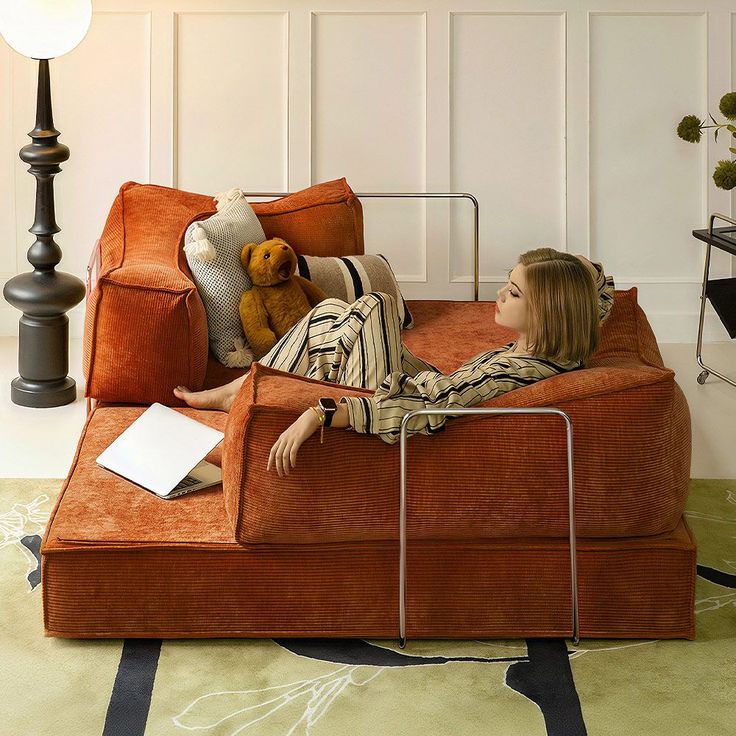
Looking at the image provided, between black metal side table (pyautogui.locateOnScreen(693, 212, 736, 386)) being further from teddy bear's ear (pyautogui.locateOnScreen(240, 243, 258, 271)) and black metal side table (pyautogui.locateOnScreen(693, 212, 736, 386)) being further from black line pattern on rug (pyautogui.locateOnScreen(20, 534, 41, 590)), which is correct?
black line pattern on rug (pyautogui.locateOnScreen(20, 534, 41, 590))

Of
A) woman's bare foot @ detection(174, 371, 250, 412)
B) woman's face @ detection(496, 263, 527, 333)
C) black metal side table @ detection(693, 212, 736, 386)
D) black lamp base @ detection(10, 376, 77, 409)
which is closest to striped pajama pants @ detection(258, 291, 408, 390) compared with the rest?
woman's bare foot @ detection(174, 371, 250, 412)

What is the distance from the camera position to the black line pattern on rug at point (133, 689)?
6.13 feet

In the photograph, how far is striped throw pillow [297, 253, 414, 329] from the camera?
340cm

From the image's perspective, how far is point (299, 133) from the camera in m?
4.68

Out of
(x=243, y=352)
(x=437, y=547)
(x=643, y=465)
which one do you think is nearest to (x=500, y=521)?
(x=437, y=547)

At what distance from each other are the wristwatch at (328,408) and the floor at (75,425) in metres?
1.43

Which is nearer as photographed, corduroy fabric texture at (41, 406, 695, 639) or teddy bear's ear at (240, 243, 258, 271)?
corduroy fabric texture at (41, 406, 695, 639)

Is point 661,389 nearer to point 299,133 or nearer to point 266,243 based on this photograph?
point 266,243

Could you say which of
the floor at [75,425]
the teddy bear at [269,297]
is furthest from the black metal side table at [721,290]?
the teddy bear at [269,297]

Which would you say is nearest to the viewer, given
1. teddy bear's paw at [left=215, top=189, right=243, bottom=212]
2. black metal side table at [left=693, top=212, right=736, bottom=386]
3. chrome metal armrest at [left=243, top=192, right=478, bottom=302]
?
teddy bear's paw at [left=215, top=189, right=243, bottom=212]

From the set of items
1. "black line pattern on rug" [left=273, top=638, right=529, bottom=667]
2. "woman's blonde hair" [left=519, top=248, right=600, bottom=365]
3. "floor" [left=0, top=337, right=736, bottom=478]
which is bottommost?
"black line pattern on rug" [left=273, top=638, right=529, bottom=667]

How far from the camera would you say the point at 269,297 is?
3.16 m

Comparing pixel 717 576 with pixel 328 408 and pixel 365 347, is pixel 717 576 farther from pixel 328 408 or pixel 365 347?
pixel 328 408

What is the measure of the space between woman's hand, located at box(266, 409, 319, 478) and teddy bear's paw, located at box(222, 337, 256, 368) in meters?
1.17
